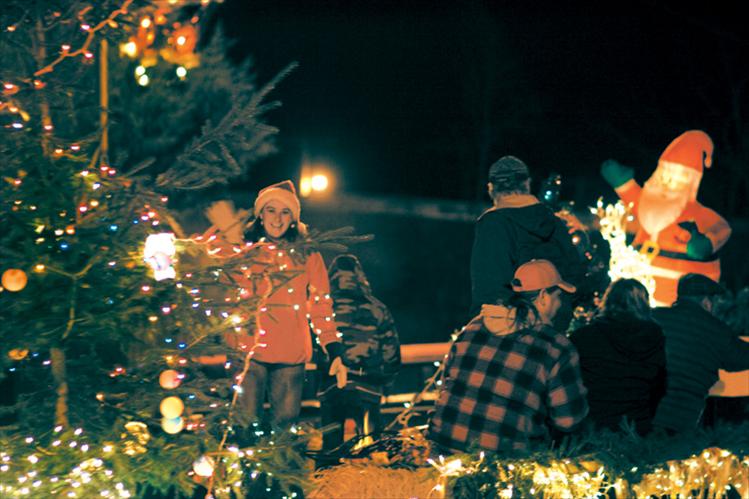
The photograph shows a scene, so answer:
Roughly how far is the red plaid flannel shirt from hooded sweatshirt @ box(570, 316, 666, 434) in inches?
21.2

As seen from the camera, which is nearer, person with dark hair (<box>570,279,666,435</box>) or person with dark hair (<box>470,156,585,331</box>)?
person with dark hair (<box>570,279,666,435</box>)

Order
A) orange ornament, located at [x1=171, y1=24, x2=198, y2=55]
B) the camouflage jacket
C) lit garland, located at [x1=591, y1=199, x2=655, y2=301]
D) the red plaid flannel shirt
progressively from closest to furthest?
the red plaid flannel shirt, the camouflage jacket, lit garland, located at [x1=591, y1=199, x2=655, y2=301], orange ornament, located at [x1=171, y1=24, x2=198, y2=55]

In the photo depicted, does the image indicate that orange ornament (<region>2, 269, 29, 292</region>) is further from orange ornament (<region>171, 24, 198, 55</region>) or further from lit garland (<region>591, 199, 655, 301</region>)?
orange ornament (<region>171, 24, 198, 55</region>)

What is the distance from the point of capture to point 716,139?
19.9 m

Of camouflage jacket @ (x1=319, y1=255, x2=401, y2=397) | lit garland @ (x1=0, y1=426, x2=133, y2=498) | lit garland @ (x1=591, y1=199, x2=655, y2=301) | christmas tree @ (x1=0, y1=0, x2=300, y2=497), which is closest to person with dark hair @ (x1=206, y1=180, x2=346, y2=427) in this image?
camouflage jacket @ (x1=319, y1=255, x2=401, y2=397)

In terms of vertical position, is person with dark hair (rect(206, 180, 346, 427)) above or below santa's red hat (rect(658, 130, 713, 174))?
below

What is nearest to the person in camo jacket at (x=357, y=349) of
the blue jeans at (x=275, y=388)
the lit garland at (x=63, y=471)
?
the blue jeans at (x=275, y=388)

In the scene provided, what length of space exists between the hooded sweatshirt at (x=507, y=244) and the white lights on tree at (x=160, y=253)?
2.28 m

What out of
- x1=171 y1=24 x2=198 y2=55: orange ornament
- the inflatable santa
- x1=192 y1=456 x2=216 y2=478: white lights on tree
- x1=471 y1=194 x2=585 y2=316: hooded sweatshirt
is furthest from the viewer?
x1=171 y1=24 x2=198 y2=55: orange ornament

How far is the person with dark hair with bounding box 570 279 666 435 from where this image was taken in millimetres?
5465

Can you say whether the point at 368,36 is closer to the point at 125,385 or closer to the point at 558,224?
the point at 558,224

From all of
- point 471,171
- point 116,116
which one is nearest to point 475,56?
point 471,171

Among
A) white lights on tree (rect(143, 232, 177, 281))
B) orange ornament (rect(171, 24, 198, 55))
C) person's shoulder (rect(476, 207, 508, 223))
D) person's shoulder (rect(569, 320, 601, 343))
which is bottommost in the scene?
person's shoulder (rect(569, 320, 601, 343))

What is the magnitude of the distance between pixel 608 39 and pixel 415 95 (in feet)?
22.9
